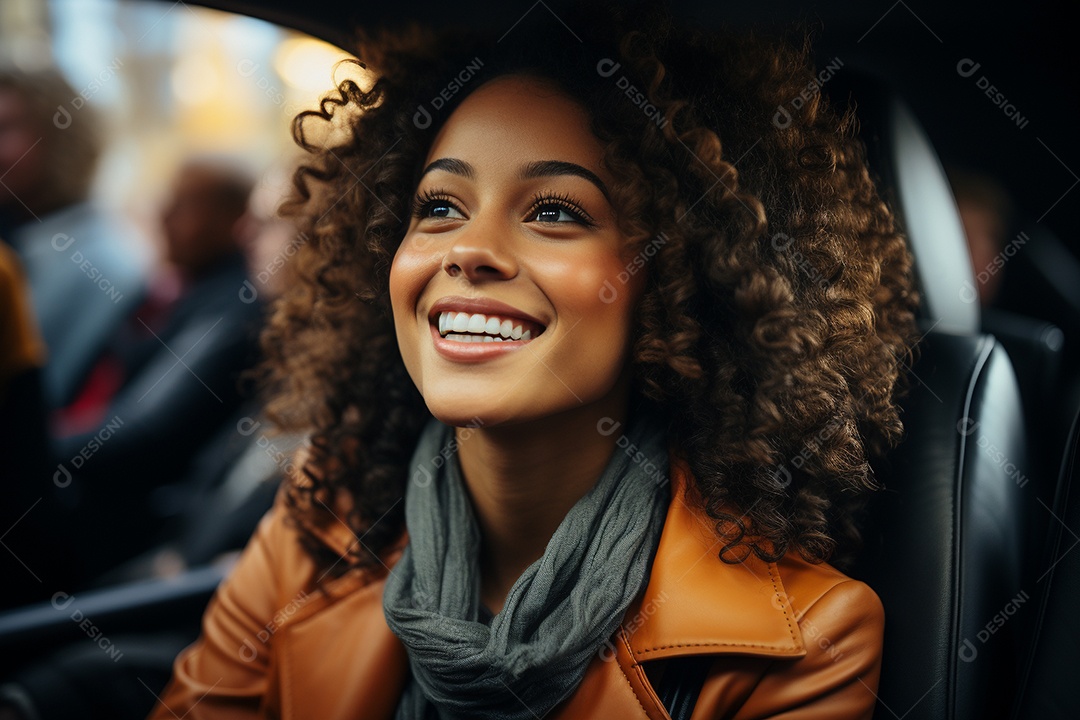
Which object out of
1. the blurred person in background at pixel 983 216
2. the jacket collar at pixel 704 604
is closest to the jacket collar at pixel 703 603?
the jacket collar at pixel 704 604

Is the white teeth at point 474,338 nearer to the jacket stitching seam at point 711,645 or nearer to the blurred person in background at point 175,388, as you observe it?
the jacket stitching seam at point 711,645

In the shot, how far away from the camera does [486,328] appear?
1.03 metres

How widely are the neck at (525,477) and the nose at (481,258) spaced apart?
0.71 feet

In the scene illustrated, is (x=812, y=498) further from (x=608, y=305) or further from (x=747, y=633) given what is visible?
(x=608, y=305)

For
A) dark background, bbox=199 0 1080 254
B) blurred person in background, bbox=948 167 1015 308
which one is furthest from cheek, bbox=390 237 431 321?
blurred person in background, bbox=948 167 1015 308

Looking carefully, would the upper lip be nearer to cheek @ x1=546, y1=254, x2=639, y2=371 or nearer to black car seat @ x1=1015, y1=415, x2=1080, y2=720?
cheek @ x1=546, y1=254, x2=639, y2=371

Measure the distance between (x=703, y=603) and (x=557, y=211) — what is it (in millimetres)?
521

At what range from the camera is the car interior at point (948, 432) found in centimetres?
105

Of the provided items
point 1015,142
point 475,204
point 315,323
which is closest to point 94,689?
point 315,323

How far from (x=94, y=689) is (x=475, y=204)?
126 centimetres

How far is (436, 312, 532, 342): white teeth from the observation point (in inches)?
40.4

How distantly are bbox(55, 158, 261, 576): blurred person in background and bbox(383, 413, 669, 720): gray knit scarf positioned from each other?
1.17 meters

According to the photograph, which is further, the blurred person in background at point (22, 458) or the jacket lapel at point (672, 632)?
the blurred person in background at point (22, 458)

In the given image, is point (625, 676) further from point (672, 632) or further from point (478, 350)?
point (478, 350)
